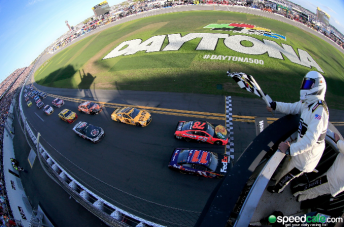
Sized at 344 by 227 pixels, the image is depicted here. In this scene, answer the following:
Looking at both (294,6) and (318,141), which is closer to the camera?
(318,141)

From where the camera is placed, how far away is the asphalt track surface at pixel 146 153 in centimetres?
1049

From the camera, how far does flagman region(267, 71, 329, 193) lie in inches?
130

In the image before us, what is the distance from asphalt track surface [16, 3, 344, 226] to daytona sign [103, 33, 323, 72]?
10433 millimetres

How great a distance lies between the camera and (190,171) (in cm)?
1130

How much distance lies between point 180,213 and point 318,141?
334 inches

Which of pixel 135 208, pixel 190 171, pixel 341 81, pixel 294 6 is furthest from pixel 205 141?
pixel 294 6

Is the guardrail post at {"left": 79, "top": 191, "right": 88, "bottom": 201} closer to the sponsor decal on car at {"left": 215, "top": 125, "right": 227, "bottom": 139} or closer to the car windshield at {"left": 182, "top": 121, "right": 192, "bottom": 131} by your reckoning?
the car windshield at {"left": 182, "top": 121, "right": 192, "bottom": 131}

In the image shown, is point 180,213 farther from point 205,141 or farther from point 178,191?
point 205,141

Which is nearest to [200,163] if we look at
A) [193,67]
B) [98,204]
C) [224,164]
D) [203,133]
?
[224,164]

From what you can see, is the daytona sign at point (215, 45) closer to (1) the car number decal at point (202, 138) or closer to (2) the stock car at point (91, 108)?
(2) the stock car at point (91, 108)

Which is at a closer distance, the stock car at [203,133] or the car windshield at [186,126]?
the stock car at [203,133]

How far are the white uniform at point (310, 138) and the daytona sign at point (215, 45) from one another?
2358 cm

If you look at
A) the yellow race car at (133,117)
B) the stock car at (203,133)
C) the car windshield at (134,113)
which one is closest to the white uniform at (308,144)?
the stock car at (203,133)

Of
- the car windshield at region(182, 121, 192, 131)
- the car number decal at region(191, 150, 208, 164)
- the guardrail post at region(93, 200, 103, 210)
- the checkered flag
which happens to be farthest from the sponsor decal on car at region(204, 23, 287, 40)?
the guardrail post at region(93, 200, 103, 210)
